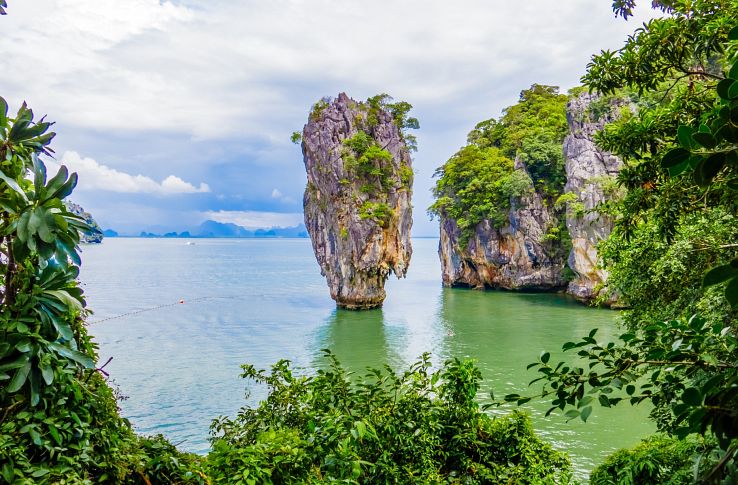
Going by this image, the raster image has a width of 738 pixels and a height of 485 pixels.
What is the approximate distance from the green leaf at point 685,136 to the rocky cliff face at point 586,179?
81.9 ft

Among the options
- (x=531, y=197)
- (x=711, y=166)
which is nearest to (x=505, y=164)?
(x=531, y=197)

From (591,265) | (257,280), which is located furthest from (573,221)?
(257,280)

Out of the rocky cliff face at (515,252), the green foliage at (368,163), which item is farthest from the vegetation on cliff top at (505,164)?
the green foliage at (368,163)

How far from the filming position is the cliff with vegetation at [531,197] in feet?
81.7

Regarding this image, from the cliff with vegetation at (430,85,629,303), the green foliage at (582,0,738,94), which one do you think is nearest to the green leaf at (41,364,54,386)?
the green foliage at (582,0,738,94)

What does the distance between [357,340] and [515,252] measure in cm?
1631

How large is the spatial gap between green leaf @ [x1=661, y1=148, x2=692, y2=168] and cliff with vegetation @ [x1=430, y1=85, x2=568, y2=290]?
29487mm

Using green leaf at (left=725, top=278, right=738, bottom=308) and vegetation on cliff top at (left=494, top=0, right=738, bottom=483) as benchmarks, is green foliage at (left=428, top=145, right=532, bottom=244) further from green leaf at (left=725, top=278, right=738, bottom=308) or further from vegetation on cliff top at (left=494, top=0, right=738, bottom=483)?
green leaf at (left=725, top=278, right=738, bottom=308)

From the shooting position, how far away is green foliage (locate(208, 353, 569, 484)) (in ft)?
10.4

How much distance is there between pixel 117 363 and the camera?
1633 centimetres

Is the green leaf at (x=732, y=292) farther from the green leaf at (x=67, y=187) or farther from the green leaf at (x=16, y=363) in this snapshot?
the green leaf at (x=16, y=363)

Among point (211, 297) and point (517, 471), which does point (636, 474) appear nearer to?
point (517, 471)

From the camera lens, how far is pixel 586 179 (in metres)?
25.0

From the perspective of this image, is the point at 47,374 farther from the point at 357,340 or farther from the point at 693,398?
the point at 357,340
